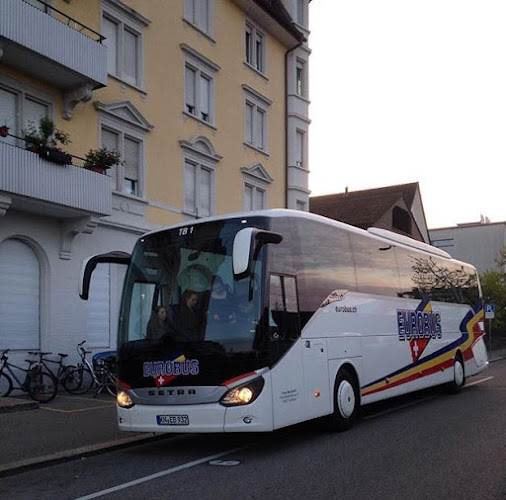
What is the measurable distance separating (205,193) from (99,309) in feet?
21.4

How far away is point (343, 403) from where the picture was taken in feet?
35.5

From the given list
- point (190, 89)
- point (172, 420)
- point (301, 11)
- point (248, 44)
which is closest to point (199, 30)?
point (190, 89)

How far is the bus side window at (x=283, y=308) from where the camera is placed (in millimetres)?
9312

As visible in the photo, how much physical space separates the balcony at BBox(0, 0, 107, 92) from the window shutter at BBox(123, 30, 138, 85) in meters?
2.11

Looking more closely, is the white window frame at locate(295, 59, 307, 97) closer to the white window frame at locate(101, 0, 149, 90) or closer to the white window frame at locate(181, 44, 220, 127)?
the white window frame at locate(181, 44, 220, 127)

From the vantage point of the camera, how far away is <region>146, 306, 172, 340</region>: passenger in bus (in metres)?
9.26

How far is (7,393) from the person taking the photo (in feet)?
49.3

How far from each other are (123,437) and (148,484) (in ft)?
10.3

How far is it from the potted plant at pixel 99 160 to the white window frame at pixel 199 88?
17.8 feet

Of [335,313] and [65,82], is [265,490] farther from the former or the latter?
[65,82]

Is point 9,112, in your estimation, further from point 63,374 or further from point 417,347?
point 417,347

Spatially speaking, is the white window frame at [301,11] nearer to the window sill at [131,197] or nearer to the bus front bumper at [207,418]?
the window sill at [131,197]

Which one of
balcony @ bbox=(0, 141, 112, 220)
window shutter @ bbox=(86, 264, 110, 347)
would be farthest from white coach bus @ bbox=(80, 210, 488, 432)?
window shutter @ bbox=(86, 264, 110, 347)

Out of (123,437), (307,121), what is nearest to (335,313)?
(123,437)
